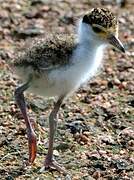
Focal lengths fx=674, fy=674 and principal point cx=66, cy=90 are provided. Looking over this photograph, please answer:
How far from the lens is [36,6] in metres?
7.82

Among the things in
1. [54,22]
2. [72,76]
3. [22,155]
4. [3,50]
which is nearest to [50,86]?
[72,76]

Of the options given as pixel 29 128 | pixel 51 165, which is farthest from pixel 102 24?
pixel 51 165

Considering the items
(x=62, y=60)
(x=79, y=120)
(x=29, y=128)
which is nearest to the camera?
(x=62, y=60)

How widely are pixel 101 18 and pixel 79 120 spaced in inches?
46.7

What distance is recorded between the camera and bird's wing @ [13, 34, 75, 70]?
4.45 m

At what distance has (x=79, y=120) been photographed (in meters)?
5.46

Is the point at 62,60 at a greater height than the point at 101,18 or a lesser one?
lesser

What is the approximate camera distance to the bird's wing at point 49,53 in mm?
4449

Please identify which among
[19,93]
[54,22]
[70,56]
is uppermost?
[70,56]

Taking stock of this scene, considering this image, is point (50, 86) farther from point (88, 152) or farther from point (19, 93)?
point (88, 152)

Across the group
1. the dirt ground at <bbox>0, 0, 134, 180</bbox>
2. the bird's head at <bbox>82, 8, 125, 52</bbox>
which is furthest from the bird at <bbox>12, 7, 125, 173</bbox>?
Answer: the dirt ground at <bbox>0, 0, 134, 180</bbox>

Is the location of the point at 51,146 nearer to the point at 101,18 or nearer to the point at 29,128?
the point at 29,128

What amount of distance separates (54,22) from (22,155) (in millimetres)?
2900

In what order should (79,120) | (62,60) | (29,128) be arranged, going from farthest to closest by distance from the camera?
(79,120) < (29,128) < (62,60)
